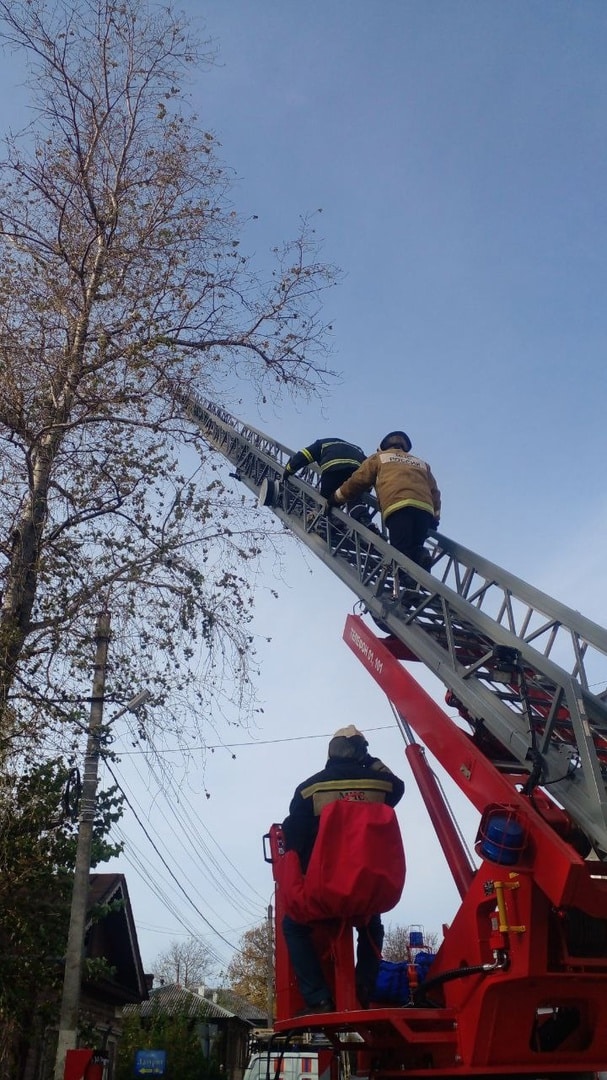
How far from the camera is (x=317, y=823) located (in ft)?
17.4

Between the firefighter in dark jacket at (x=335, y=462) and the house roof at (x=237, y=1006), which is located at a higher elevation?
the firefighter in dark jacket at (x=335, y=462)

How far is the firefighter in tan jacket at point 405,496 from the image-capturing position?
668 centimetres

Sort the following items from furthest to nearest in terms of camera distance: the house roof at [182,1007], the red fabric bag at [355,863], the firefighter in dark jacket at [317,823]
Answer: the house roof at [182,1007] < the firefighter in dark jacket at [317,823] < the red fabric bag at [355,863]

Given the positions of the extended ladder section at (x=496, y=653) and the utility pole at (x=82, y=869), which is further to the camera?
the utility pole at (x=82, y=869)

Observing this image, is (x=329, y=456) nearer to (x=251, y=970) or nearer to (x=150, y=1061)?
(x=150, y=1061)

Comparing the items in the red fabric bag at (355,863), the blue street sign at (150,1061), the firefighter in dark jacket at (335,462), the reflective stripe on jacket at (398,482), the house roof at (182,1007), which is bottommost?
the blue street sign at (150,1061)

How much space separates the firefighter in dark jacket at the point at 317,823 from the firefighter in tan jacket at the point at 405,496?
191 centimetres

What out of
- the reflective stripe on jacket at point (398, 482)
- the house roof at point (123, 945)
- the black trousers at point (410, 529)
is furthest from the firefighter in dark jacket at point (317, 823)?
the house roof at point (123, 945)

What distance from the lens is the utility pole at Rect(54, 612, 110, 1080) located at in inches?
311

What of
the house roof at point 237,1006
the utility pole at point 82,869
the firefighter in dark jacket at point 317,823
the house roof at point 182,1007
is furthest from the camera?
the house roof at point 237,1006

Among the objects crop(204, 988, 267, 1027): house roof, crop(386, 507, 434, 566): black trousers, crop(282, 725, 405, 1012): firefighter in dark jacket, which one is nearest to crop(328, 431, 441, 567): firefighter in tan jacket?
crop(386, 507, 434, 566): black trousers

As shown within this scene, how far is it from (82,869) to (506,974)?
18.4ft

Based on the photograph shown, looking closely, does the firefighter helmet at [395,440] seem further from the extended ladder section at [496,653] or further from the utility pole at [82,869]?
the utility pole at [82,869]

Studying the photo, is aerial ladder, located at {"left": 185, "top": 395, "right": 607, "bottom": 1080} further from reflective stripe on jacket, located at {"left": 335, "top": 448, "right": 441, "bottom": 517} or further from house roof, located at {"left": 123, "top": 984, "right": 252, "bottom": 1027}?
house roof, located at {"left": 123, "top": 984, "right": 252, "bottom": 1027}
